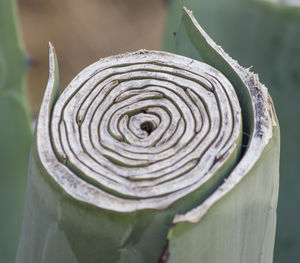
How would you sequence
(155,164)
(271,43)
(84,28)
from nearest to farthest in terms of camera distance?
(155,164)
(271,43)
(84,28)

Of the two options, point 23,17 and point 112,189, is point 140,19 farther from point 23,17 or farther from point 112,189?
point 112,189

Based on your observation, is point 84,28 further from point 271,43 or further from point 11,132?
point 271,43

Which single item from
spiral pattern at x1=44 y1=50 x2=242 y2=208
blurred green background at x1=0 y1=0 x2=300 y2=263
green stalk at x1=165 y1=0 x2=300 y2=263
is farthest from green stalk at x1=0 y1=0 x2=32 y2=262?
spiral pattern at x1=44 y1=50 x2=242 y2=208

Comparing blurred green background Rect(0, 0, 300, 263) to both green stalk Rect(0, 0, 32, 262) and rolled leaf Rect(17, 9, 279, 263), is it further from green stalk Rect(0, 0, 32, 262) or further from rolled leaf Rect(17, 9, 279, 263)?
rolled leaf Rect(17, 9, 279, 263)

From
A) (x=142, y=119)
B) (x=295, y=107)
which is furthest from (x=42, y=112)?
(x=295, y=107)

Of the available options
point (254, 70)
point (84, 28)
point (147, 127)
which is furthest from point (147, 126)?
point (84, 28)

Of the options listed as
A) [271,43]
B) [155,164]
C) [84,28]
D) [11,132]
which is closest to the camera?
[155,164]
